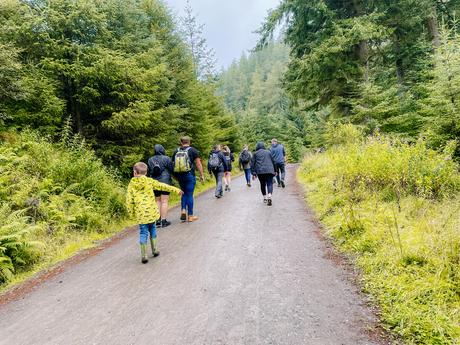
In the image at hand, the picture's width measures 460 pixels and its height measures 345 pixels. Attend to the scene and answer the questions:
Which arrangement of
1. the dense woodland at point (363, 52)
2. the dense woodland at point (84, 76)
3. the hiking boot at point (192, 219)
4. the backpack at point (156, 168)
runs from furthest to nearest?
the dense woodland at point (363, 52) → the dense woodland at point (84, 76) → the hiking boot at point (192, 219) → the backpack at point (156, 168)

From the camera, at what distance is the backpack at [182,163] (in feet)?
29.6

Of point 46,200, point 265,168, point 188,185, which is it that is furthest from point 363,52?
point 46,200

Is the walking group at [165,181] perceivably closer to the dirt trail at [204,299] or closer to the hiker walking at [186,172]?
the hiker walking at [186,172]

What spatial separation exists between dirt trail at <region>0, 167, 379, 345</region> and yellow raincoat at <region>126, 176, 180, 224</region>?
2.78 feet

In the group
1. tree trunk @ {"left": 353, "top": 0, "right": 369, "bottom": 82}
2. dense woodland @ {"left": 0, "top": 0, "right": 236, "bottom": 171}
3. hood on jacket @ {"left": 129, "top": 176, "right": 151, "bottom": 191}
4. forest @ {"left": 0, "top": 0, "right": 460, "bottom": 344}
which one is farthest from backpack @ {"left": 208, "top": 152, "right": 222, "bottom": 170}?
tree trunk @ {"left": 353, "top": 0, "right": 369, "bottom": 82}

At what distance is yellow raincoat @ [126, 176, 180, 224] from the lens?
20.5ft

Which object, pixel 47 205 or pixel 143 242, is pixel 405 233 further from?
pixel 47 205

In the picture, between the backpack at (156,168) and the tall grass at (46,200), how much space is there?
1.84 metres

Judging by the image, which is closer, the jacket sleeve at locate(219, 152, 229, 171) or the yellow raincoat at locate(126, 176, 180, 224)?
the yellow raincoat at locate(126, 176, 180, 224)

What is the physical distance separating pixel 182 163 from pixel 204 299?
17.2 feet

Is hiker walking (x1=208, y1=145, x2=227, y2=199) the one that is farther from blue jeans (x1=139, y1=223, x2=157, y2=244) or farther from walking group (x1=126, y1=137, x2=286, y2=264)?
blue jeans (x1=139, y1=223, x2=157, y2=244)

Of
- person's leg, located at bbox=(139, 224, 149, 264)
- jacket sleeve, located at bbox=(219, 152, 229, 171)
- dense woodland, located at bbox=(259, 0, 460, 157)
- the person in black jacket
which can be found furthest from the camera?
dense woodland, located at bbox=(259, 0, 460, 157)

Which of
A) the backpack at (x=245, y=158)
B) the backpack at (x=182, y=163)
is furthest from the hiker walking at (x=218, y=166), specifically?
the backpack at (x=182, y=163)

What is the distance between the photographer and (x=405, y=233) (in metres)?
5.20
